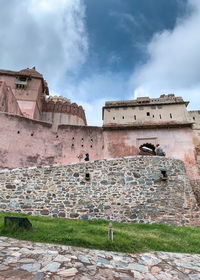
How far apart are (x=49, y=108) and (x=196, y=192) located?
23573 millimetres

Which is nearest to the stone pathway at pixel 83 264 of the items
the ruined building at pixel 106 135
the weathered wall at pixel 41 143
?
the weathered wall at pixel 41 143

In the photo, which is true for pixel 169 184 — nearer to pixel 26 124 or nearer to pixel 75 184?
pixel 75 184

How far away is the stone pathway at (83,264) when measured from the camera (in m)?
2.96

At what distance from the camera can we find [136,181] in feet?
29.7

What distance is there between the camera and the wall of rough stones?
8.17 metres

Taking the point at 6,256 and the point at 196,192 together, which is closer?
the point at 6,256

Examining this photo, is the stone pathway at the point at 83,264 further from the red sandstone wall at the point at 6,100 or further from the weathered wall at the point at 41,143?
the red sandstone wall at the point at 6,100

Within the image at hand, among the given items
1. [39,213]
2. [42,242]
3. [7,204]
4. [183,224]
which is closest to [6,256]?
[42,242]

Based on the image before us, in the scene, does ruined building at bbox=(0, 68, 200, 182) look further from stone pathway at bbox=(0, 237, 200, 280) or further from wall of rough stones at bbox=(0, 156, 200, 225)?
stone pathway at bbox=(0, 237, 200, 280)

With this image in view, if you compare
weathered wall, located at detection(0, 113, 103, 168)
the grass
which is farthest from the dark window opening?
the grass

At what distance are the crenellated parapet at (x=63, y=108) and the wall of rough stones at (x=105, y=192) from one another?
71.4ft

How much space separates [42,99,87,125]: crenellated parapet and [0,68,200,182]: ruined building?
396 inches

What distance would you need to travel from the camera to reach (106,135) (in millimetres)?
17766

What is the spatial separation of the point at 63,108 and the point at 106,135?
15191mm
